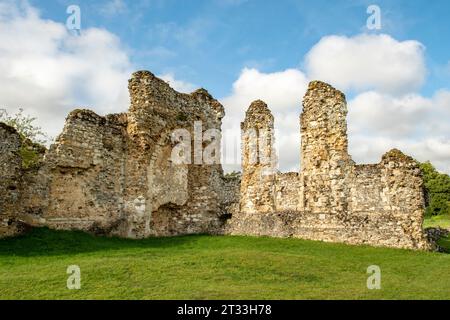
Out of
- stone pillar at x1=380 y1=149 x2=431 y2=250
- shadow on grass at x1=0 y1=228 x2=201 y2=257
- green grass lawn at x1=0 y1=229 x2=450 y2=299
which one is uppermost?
Result: stone pillar at x1=380 y1=149 x2=431 y2=250

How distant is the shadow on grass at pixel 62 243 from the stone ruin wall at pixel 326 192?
435 cm

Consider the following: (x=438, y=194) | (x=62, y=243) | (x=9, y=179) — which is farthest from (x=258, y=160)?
(x=438, y=194)

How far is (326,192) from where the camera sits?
65.4ft

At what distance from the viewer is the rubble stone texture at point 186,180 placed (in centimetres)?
1766

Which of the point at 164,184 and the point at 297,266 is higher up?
the point at 164,184

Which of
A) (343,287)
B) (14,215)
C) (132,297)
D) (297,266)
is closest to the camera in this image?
(132,297)

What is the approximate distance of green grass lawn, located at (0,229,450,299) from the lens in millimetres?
10195

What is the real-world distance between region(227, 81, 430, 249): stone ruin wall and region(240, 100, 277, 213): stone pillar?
1.7 inches

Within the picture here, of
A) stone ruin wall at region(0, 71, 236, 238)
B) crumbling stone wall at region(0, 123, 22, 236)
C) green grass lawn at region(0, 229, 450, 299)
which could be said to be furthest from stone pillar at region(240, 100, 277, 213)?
crumbling stone wall at region(0, 123, 22, 236)

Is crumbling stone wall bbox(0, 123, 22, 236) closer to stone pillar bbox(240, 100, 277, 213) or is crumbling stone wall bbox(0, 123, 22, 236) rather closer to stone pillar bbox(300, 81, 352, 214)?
stone pillar bbox(240, 100, 277, 213)

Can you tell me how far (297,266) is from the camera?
513 inches
